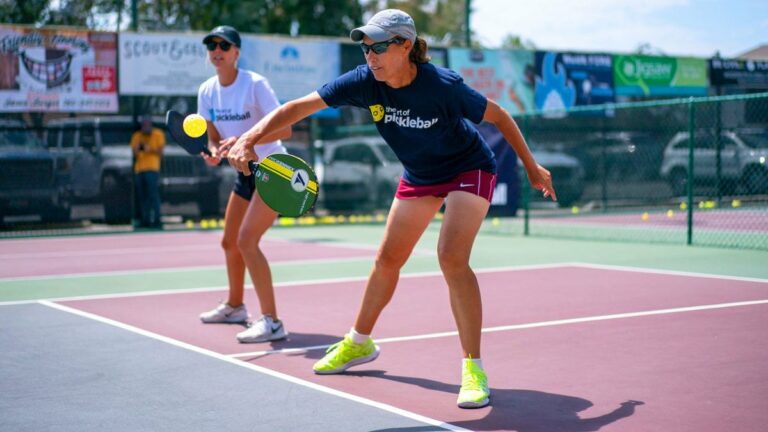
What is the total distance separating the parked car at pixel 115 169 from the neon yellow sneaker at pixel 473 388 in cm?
1442

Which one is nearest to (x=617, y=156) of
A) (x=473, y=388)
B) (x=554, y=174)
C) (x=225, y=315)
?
(x=554, y=174)

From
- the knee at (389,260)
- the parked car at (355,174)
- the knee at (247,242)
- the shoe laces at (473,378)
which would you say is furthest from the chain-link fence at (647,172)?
the shoe laces at (473,378)

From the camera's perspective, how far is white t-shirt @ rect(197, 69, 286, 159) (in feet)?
24.7

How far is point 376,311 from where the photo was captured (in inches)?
244

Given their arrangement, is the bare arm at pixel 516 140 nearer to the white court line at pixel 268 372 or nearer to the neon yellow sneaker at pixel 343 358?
the white court line at pixel 268 372

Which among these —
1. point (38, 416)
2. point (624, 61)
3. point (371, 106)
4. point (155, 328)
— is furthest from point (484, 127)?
point (38, 416)

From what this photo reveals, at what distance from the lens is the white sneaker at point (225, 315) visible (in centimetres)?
812

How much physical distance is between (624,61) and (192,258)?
15.1 meters

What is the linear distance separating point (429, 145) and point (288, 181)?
0.88 meters

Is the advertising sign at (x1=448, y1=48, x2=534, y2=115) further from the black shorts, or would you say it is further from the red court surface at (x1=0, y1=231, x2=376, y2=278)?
the black shorts

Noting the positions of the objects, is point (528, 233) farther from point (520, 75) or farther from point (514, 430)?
point (514, 430)

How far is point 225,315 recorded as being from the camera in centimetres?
816

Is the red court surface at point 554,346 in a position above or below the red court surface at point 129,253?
above

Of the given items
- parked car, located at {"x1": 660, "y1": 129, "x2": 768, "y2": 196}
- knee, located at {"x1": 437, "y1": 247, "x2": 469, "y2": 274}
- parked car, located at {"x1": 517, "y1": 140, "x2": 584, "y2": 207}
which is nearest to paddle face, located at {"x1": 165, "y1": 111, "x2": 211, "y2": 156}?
knee, located at {"x1": 437, "y1": 247, "x2": 469, "y2": 274}
